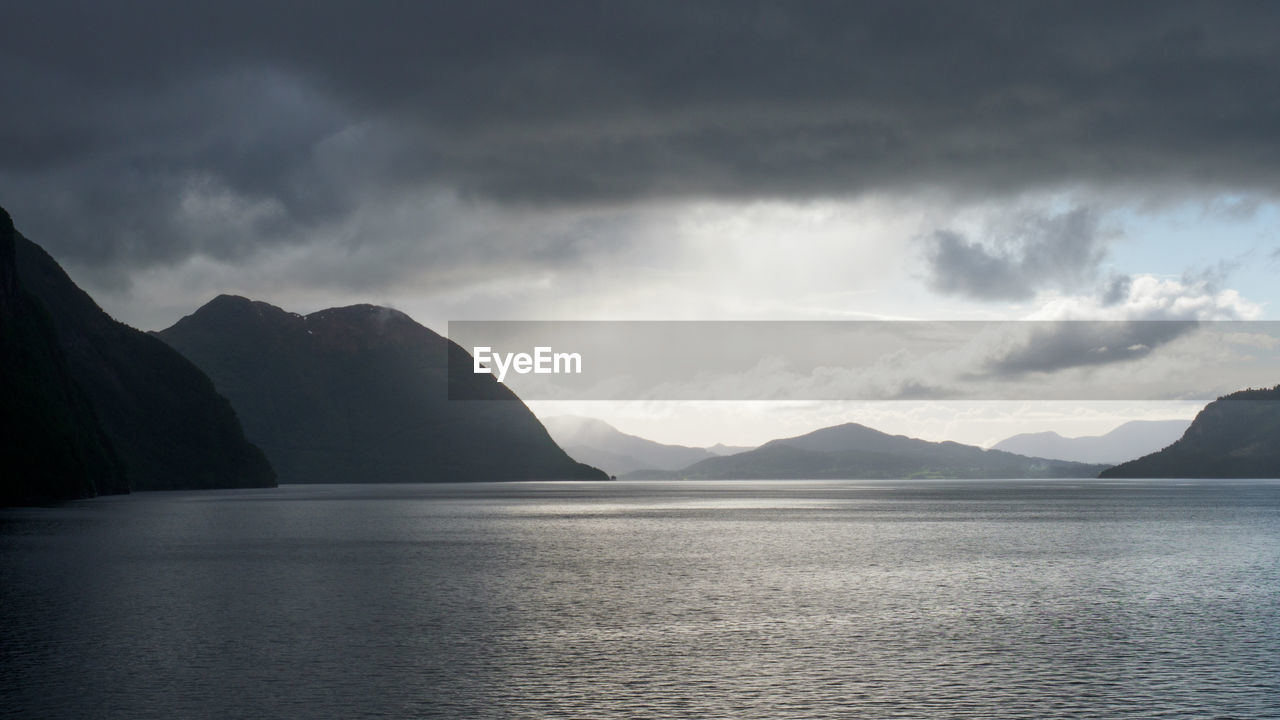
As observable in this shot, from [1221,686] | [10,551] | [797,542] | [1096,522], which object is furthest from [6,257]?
[1221,686]

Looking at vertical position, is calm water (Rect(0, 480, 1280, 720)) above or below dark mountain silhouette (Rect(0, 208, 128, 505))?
below

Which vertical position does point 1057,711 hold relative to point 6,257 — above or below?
below

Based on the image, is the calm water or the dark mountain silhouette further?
the dark mountain silhouette

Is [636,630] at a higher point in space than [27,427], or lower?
lower

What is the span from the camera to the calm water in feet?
94.8

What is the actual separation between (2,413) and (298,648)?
149 metres

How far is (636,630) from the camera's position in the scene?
4119 centimetres

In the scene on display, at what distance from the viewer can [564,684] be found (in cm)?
3095

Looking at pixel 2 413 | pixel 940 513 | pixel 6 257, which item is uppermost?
pixel 6 257

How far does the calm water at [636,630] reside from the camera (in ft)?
94.8

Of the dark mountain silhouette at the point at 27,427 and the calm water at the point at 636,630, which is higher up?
the dark mountain silhouette at the point at 27,427

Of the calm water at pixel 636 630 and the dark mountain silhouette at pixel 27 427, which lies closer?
the calm water at pixel 636 630

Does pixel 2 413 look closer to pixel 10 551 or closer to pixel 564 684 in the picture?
pixel 10 551

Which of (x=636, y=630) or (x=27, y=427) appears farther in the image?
(x=27, y=427)
